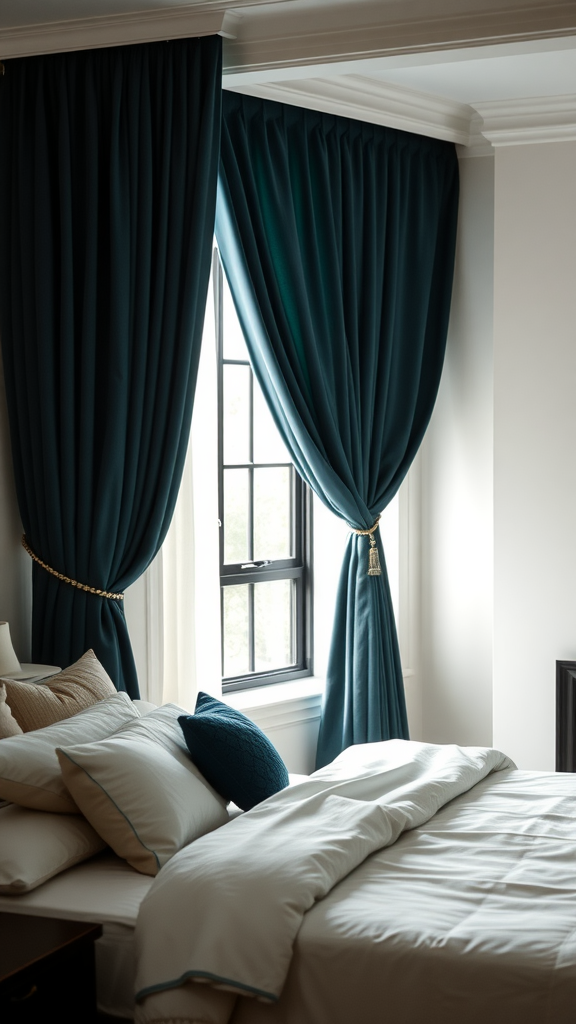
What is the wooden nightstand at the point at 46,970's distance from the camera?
191 centimetres

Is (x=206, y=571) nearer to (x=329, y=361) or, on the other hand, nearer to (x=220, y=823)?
(x=329, y=361)

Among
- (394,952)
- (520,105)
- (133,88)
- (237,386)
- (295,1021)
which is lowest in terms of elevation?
(295,1021)

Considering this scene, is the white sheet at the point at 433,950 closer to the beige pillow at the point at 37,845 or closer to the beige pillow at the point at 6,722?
the beige pillow at the point at 37,845

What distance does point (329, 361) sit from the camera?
4281mm

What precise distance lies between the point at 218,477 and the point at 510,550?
1273mm

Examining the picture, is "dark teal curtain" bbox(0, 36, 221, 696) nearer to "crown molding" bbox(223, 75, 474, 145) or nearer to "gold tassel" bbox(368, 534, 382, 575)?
"crown molding" bbox(223, 75, 474, 145)

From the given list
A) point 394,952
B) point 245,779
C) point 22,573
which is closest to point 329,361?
point 22,573

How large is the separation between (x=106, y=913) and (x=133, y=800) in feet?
0.89

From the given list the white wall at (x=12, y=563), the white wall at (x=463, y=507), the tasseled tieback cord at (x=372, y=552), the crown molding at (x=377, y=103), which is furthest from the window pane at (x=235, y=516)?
the crown molding at (x=377, y=103)

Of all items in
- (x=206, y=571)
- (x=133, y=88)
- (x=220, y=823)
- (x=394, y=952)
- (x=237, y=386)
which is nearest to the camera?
(x=394, y=952)

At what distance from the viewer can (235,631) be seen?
449cm

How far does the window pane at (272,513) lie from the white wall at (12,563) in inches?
47.4

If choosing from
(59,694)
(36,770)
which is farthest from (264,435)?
(36,770)

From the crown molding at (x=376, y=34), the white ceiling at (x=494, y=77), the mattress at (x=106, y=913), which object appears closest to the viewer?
the mattress at (x=106, y=913)
